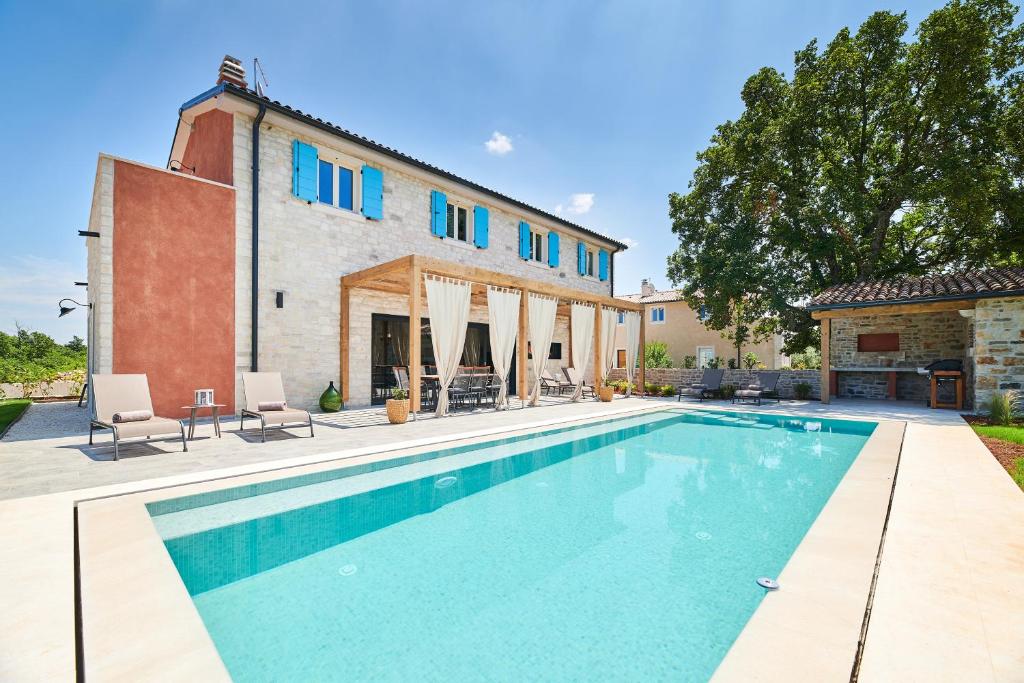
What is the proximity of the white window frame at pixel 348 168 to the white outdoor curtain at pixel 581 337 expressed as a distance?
6.06m

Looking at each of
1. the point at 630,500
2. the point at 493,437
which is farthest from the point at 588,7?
the point at 630,500

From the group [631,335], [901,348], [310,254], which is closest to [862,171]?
[901,348]

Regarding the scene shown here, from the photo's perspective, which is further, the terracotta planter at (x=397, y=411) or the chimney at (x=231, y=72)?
the chimney at (x=231, y=72)

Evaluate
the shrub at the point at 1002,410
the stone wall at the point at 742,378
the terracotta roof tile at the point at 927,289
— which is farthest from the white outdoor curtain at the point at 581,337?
the shrub at the point at 1002,410

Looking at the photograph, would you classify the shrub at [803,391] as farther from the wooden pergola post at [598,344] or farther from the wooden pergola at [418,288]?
the wooden pergola post at [598,344]

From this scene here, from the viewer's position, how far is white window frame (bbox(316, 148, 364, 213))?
1000 cm

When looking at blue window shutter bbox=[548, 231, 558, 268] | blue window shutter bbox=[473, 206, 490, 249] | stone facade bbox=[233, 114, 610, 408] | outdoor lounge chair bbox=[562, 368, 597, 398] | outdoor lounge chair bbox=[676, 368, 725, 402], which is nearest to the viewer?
stone facade bbox=[233, 114, 610, 408]

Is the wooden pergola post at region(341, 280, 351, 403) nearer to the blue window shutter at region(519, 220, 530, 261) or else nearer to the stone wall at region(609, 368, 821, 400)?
the blue window shutter at region(519, 220, 530, 261)

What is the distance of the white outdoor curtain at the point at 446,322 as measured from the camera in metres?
8.73

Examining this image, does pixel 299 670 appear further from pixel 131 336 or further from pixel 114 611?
pixel 131 336

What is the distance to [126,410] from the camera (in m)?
6.11

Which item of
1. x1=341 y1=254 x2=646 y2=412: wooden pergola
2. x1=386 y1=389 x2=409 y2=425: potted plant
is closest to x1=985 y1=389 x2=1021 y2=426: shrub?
x1=341 y1=254 x2=646 y2=412: wooden pergola

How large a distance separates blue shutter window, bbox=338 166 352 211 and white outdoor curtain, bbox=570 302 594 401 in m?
6.22

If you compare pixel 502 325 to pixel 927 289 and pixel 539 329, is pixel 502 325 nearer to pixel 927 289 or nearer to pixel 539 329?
pixel 539 329
